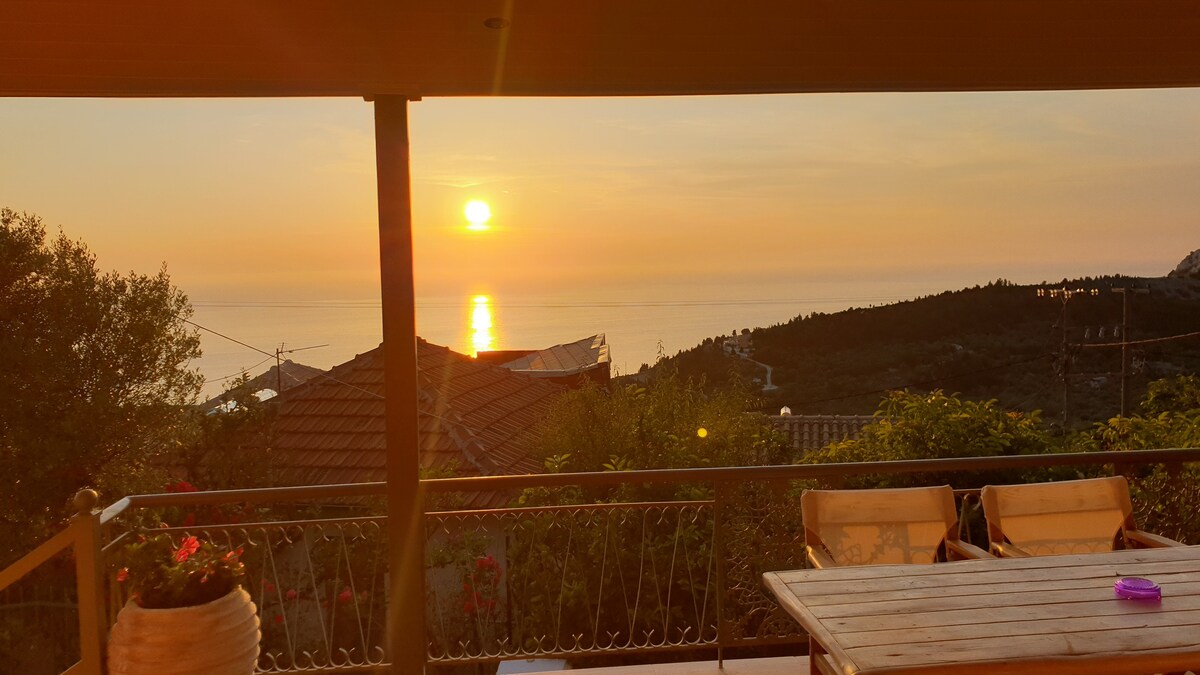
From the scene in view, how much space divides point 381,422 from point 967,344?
36.2 ft

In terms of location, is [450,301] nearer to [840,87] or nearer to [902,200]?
[902,200]

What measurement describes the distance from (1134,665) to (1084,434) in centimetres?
485

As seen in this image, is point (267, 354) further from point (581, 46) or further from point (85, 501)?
point (581, 46)

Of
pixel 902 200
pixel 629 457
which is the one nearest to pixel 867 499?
pixel 629 457

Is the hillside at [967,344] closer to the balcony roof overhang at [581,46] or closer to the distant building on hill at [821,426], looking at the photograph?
the distant building on hill at [821,426]

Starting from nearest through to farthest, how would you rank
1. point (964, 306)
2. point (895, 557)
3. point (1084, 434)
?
point (895, 557) → point (1084, 434) → point (964, 306)

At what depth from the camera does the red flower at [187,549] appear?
2.96m

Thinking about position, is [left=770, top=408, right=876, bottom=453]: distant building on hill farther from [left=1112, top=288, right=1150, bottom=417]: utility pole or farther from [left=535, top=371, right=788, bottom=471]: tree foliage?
[left=535, top=371, right=788, bottom=471]: tree foliage

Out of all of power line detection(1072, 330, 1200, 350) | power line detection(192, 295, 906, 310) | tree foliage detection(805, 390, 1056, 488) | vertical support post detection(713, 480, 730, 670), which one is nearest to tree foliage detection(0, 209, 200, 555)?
power line detection(192, 295, 906, 310)

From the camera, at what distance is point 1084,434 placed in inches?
243

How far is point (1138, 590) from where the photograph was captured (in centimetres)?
225

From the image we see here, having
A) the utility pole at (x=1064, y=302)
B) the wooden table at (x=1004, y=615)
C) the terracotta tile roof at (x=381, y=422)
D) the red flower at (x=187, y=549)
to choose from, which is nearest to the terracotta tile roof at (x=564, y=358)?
the terracotta tile roof at (x=381, y=422)

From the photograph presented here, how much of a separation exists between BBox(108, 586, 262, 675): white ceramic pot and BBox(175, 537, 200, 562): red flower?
194mm

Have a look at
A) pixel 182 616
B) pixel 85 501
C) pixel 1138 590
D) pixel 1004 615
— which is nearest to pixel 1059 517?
pixel 1138 590
